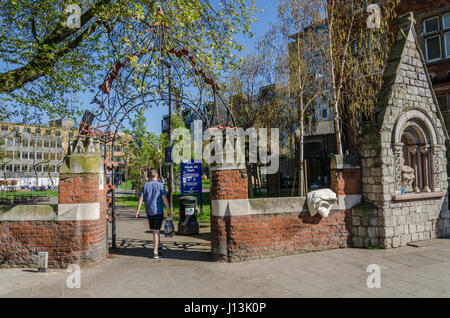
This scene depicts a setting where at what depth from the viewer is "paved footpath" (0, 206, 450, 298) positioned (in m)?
4.76

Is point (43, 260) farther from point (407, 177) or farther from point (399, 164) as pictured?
point (407, 177)

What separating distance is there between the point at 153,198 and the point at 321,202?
3.94 meters

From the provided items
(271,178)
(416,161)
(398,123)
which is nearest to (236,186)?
(398,123)

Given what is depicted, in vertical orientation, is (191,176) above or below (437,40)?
below

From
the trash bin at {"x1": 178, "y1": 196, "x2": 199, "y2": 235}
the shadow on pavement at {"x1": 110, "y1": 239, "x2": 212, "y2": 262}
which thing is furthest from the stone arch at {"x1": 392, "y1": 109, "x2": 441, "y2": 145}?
the trash bin at {"x1": 178, "y1": 196, "x2": 199, "y2": 235}

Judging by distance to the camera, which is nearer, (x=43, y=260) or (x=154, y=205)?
(x=43, y=260)

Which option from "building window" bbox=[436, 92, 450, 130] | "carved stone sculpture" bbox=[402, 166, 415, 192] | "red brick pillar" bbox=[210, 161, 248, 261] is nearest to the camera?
"red brick pillar" bbox=[210, 161, 248, 261]

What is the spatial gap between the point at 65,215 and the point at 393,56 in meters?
9.37

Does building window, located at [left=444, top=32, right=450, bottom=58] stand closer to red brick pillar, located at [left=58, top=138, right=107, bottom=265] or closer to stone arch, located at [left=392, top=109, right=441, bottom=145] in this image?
stone arch, located at [left=392, top=109, right=441, bottom=145]

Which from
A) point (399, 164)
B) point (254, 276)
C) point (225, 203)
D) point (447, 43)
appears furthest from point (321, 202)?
point (447, 43)

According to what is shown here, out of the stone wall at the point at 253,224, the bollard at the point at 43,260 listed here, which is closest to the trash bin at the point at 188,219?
the stone wall at the point at 253,224

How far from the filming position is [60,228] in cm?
619

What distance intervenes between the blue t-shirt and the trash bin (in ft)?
9.75
